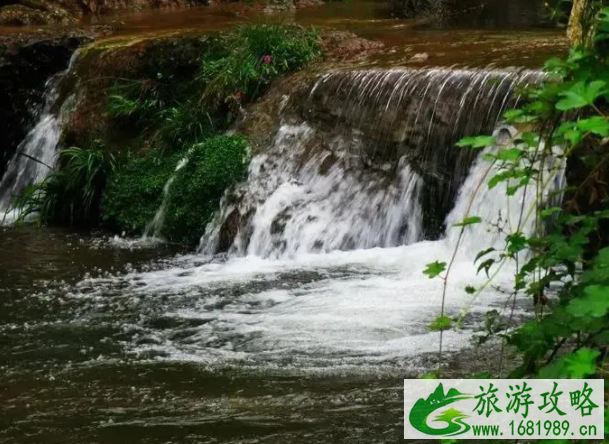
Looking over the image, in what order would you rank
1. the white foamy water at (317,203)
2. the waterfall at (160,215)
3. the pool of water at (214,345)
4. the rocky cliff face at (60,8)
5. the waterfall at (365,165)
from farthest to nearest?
1. the rocky cliff face at (60,8)
2. the waterfall at (160,215)
3. the white foamy water at (317,203)
4. the waterfall at (365,165)
5. the pool of water at (214,345)

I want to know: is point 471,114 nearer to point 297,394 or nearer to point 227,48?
point 227,48

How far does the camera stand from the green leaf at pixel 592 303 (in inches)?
101

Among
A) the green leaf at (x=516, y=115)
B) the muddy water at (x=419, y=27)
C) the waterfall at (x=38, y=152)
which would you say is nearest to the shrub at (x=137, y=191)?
the waterfall at (x=38, y=152)

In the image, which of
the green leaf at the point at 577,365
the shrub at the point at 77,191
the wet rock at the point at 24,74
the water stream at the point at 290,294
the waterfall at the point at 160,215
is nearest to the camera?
the green leaf at the point at 577,365

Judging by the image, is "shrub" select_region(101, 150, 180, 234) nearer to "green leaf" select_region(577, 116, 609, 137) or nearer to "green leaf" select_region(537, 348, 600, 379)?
"green leaf" select_region(537, 348, 600, 379)

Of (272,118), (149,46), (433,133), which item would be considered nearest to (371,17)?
(149,46)

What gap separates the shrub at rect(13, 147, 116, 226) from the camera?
10.4 metres

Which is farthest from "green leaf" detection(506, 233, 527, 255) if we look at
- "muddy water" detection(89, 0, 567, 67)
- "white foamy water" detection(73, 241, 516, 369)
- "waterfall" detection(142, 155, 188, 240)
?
"waterfall" detection(142, 155, 188, 240)

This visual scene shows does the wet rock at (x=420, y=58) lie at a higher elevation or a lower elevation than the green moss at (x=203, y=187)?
higher

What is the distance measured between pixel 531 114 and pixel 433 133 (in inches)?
224

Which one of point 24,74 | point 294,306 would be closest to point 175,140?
point 24,74

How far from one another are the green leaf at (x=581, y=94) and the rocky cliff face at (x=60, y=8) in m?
14.4

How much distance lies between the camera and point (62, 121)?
38.1 feet

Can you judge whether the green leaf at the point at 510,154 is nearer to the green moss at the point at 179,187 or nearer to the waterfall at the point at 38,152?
the green moss at the point at 179,187
